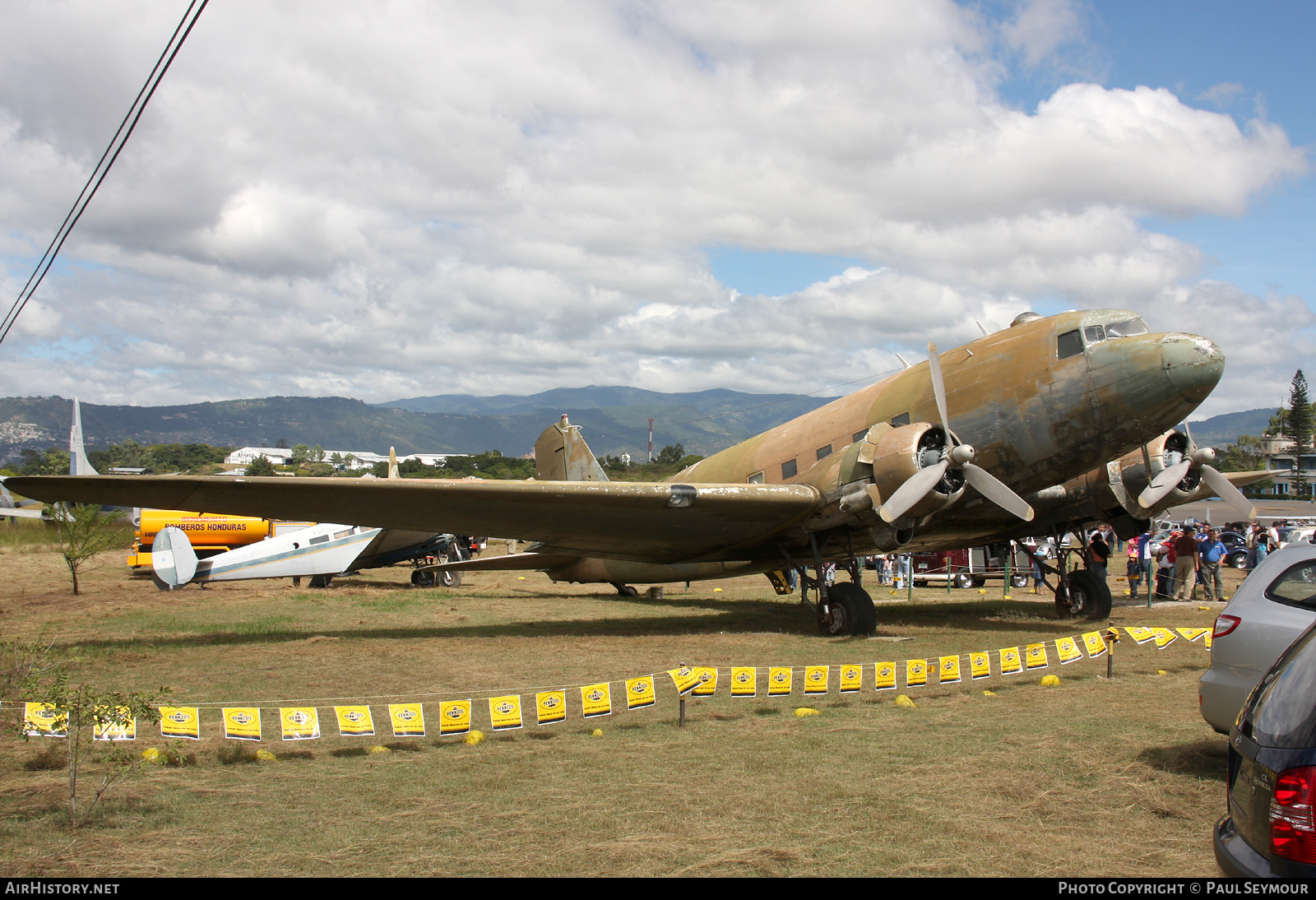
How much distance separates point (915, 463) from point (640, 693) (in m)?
6.63

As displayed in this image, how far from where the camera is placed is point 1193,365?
12.4 m

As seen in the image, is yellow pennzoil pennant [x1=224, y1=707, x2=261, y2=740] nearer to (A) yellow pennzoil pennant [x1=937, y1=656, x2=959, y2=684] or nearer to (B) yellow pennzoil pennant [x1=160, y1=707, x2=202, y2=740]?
(B) yellow pennzoil pennant [x1=160, y1=707, x2=202, y2=740]

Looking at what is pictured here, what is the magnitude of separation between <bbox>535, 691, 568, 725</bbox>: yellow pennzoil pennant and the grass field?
138 millimetres

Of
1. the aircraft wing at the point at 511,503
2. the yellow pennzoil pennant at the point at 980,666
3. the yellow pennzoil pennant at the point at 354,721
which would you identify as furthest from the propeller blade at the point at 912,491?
the yellow pennzoil pennant at the point at 354,721

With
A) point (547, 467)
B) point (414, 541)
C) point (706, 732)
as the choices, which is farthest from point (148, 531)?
point (706, 732)

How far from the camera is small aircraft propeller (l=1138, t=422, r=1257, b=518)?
50.6 feet

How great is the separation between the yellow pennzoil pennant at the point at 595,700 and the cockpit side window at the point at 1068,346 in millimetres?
9407

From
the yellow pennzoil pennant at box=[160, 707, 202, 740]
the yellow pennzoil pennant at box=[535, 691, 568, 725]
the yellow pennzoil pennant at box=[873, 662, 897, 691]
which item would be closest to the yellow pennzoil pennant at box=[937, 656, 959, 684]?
the yellow pennzoil pennant at box=[873, 662, 897, 691]

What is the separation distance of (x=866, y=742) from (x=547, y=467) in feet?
52.0

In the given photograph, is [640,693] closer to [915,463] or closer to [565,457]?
[915,463]

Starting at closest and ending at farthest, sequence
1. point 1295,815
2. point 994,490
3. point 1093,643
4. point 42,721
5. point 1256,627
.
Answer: point 1295,815 < point 1256,627 < point 42,721 < point 1093,643 < point 994,490

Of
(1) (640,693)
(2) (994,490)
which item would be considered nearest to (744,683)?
(1) (640,693)

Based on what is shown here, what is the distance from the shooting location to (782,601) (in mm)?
23328

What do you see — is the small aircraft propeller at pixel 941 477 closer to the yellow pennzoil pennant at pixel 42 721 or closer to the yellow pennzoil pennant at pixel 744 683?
the yellow pennzoil pennant at pixel 744 683
